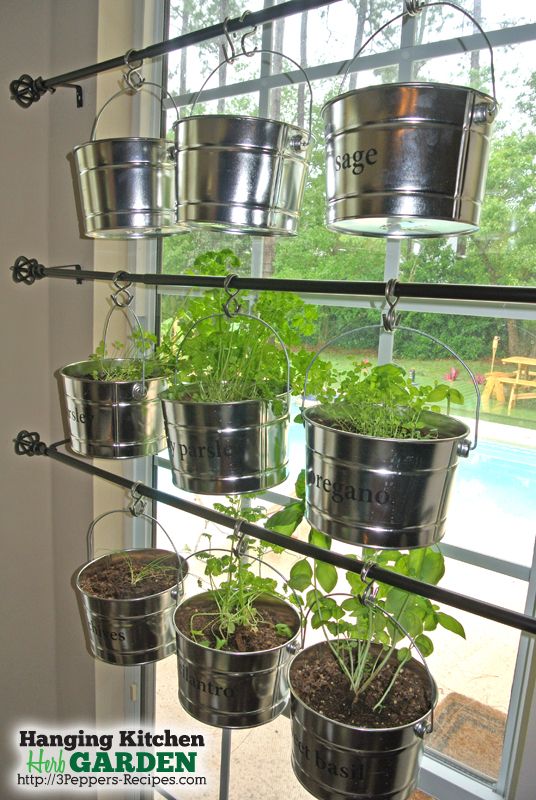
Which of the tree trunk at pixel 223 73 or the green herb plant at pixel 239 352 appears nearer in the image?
the green herb plant at pixel 239 352

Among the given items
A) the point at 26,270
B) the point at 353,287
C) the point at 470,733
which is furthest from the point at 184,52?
the point at 470,733

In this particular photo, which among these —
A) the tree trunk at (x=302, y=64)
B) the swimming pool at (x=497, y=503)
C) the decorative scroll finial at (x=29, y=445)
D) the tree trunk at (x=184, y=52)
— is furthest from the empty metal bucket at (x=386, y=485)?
the tree trunk at (x=184, y=52)

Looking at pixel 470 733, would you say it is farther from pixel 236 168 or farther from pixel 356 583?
pixel 236 168

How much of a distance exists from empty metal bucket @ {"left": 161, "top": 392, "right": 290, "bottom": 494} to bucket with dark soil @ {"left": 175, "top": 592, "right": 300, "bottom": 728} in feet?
0.82

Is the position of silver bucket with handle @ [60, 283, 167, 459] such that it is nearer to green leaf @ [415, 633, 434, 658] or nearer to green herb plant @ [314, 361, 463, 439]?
green herb plant @ [314, 361, 463, 439]

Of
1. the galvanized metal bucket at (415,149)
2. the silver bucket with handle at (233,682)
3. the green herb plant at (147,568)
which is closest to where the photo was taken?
the galvanized metal bucket at (415,149)

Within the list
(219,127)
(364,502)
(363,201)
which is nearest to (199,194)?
(219,127)

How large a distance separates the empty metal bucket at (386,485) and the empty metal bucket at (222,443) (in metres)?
0.16

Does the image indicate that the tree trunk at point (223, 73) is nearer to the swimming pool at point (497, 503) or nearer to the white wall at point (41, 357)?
the white wall at point (41, 357)

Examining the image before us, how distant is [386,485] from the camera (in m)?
0.73

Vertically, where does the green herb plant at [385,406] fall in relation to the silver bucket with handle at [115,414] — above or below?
above

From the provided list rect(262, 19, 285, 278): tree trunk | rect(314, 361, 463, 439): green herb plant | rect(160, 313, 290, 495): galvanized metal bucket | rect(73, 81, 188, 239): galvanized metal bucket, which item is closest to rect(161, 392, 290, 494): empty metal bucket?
rect(160, 313, 290, 495): galvanized metal bucket

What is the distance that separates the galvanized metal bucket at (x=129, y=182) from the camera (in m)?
1.00

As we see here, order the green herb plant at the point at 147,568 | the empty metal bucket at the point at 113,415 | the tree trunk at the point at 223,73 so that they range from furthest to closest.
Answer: the tree trunk at the point at 223,73
the green herb plant at the point at 147,568
the empty metal bucket at the point at 113,415
